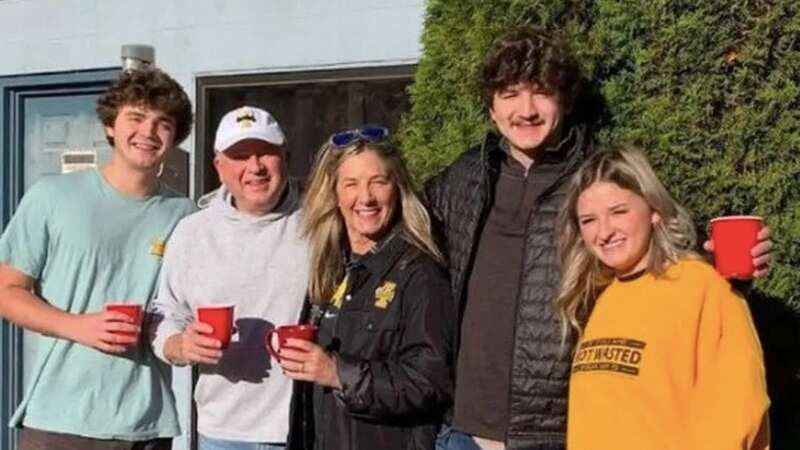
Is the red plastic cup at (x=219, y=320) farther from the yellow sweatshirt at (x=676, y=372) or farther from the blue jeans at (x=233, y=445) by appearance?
the yellow sweatshirt at (x=676, y=372)

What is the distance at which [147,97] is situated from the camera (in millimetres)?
4105

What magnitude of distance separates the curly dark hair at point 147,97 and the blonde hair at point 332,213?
A: 0.66m

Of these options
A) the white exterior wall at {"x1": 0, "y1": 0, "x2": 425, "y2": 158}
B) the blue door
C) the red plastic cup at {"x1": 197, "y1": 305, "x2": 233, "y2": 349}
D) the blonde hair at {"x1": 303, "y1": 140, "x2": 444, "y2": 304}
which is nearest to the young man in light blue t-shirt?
the red plastic cup at {"x1": 197, "y1": 305, "x2": 233, "y2": 349}

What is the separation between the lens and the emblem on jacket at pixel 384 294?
349 cm

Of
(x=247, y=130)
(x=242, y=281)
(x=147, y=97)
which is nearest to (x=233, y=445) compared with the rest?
(x=242, y=281)

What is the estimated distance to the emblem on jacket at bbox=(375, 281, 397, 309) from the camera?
11.4ft

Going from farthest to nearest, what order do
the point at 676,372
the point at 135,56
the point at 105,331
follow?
1. the point at 135,56
2. the point at 105,331
3. the point at 676,372

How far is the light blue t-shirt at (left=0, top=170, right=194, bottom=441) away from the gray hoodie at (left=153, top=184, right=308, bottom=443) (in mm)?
164

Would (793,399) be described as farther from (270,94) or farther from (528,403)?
(270,94)

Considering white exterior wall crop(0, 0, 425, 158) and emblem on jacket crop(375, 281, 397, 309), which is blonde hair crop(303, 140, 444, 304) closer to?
emblem on jacket crop(375, 281, 397, 309)

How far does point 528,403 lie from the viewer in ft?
11.1

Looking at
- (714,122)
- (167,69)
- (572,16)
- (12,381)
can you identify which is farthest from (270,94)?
(714,122)

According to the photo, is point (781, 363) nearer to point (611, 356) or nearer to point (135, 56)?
point (611, 356)

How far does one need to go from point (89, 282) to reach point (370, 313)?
102cm
